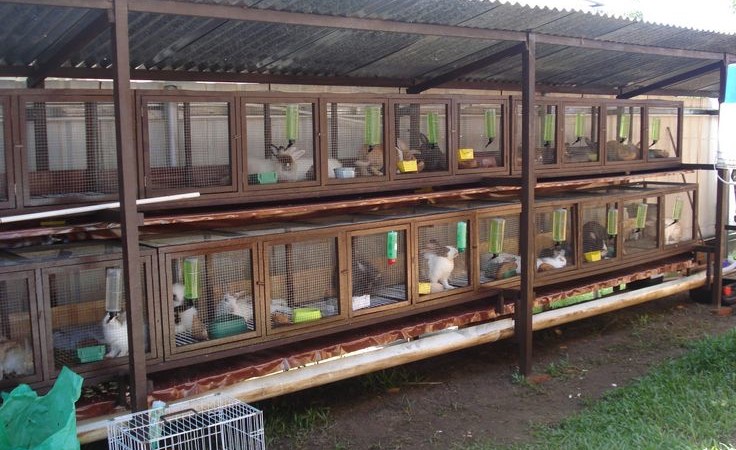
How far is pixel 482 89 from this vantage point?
6.93 meters

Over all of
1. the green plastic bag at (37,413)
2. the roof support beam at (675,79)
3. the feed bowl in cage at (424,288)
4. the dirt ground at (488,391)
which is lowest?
the dirt ground at (488,391)

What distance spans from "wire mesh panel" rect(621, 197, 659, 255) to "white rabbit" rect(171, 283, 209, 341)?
3835 millimetres

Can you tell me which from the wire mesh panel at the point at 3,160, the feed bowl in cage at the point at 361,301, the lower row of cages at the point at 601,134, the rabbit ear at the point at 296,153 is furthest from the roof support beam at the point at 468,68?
the wire mesh panel at the point at 3,160

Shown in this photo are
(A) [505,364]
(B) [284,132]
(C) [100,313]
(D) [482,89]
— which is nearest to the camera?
(C) [100,313]

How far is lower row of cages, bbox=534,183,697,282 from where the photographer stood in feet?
19.1

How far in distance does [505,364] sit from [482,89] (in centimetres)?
260

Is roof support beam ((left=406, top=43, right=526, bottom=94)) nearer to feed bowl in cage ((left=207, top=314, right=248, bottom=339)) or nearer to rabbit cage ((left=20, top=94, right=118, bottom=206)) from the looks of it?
feed bowl in cage ((left=207, top=314, right=248, bottom=339))

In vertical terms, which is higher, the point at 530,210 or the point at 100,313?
the point at 530,210

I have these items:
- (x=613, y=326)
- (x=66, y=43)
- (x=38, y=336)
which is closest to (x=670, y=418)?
(x=613, y=326)

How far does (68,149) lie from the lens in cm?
370

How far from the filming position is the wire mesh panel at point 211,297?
12.7 ft

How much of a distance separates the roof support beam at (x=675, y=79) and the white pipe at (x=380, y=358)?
233 cm

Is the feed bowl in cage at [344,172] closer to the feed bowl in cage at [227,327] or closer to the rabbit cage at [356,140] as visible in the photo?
the rabbit cage at [356,140]

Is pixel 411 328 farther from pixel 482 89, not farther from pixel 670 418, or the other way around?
pixel 482 89
